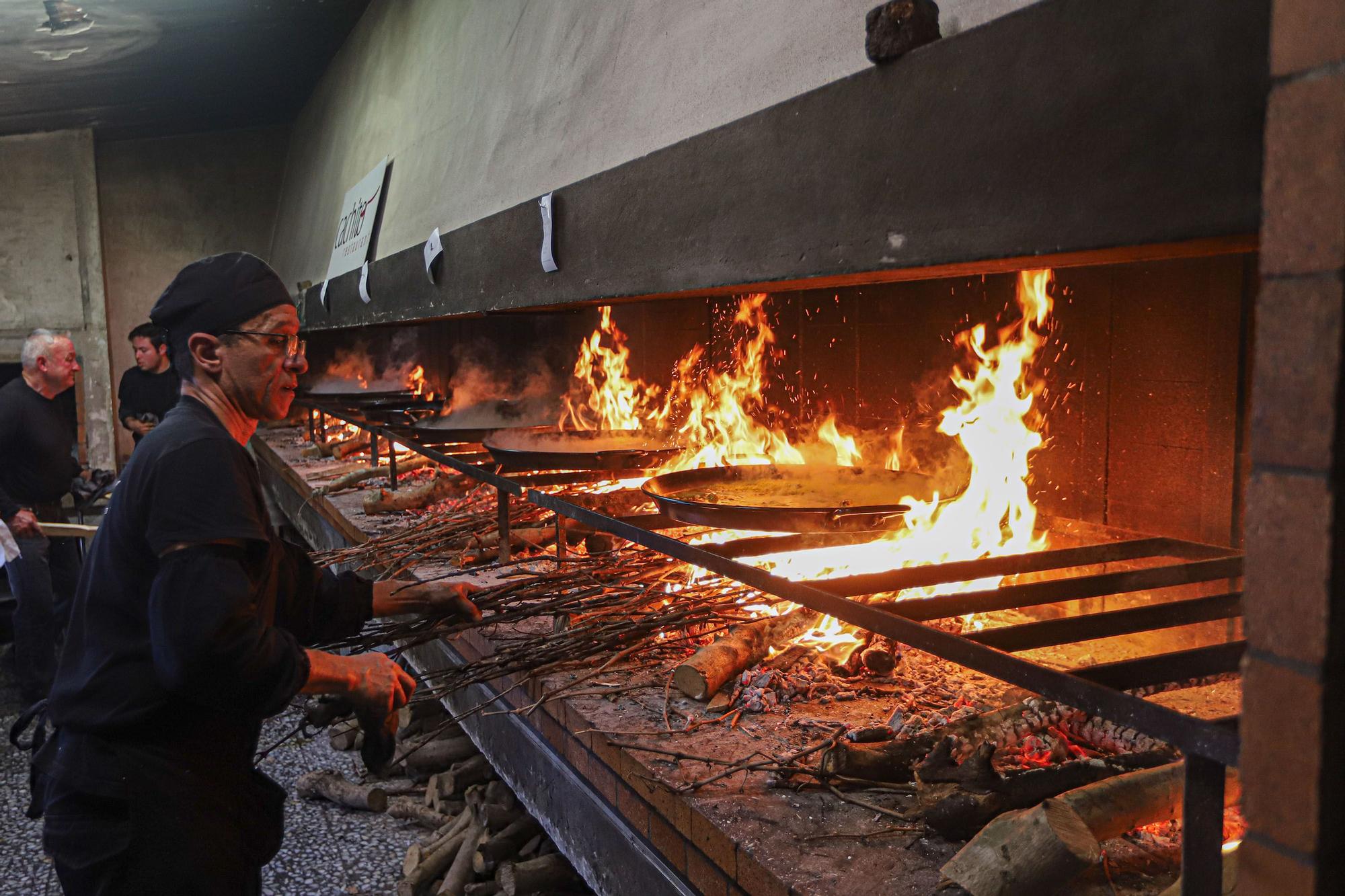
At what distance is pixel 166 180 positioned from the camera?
1395 cm

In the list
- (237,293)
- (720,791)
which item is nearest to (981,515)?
(720,791)

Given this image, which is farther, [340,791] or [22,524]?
[22,524]

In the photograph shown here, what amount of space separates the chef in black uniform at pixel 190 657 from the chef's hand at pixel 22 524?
432 cm

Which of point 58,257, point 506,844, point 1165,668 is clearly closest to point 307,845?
point 506,844

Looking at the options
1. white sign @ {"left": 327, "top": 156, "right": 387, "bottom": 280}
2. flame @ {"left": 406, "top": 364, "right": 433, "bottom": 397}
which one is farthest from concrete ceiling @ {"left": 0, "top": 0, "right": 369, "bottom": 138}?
flame @ {"left": 406, "top": 364, "right": 433, "bottom": 397}

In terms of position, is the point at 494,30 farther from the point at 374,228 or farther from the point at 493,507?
the point at 493,507

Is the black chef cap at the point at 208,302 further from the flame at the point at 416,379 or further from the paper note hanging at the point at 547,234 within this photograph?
the flame at the point at 416,379

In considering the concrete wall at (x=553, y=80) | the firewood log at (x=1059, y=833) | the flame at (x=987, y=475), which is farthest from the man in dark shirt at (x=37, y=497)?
Result: the firewood log at (x=1059, y=833)

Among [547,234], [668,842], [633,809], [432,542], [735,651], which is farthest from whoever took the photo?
[432,542]

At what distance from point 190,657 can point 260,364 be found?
2.26 feet

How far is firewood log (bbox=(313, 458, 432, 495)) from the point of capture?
21.8ft

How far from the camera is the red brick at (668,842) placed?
2.22 metres

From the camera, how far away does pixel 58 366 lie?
6.30 meters

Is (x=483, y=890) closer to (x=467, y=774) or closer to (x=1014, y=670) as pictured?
(x=467, y=774)
